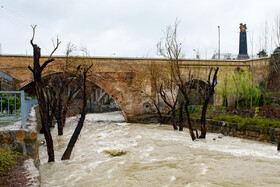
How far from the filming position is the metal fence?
490 cm

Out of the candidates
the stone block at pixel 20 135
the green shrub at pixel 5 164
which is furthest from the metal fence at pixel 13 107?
the green shrub at pixel 5 164

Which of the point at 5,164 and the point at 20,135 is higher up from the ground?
the point at 20,135

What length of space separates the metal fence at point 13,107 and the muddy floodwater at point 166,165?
4.39 ft

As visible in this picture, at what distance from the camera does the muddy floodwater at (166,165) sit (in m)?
5.29

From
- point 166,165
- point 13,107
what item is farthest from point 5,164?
point 13,107

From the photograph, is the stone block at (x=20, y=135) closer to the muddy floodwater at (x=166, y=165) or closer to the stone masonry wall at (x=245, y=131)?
the muddy floodwater at (x=166, y=165)

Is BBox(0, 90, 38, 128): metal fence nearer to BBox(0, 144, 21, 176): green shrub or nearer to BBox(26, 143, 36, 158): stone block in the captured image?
BBox(26, 143, 36, 158): stone block

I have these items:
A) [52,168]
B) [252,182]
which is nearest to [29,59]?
[52,168]

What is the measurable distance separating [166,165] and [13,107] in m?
4.71

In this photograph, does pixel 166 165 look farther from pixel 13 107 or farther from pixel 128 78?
pixel 128 78

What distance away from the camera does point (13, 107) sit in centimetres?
786

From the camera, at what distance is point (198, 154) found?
7.52 m

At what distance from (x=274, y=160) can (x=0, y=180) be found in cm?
619

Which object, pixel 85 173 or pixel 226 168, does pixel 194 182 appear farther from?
pixel 85 173
